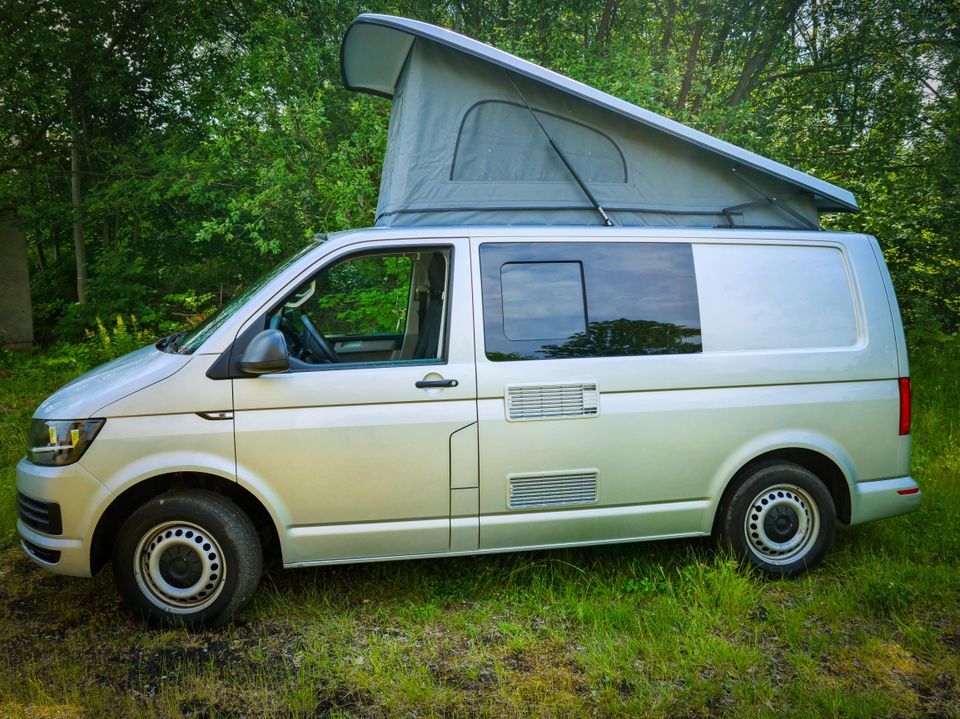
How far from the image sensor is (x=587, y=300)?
4352 mm

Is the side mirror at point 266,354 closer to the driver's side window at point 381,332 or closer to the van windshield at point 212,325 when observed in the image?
the driver's side window at point 381,332

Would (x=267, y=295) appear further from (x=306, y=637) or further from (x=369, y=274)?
(x=369, y=274)

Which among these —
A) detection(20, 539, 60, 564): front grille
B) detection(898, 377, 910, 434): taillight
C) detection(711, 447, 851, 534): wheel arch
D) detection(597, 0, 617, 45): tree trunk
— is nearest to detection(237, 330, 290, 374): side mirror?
detection(20, 539, 60, 564): front grille

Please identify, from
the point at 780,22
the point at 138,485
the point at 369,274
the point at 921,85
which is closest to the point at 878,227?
the point at 921,85

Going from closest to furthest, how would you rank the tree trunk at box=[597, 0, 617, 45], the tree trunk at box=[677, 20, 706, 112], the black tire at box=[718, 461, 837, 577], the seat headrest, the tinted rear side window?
the tinted rear side window < the seat headrest < the black tire at box=[718, 461, 837, 577] < the tree trunk at box=[677, 20, 706, 112] < the tree trunk at box=[597, 0, 617, 45]

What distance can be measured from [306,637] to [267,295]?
5.86ft

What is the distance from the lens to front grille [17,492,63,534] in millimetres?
3896

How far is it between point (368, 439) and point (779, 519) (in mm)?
2517

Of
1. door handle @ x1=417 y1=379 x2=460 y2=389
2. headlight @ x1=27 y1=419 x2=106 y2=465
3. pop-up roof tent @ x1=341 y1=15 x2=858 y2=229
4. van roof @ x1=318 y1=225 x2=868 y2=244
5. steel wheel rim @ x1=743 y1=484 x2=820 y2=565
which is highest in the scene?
pop-up roof tent @ x1=341 y1=15 x2=858 y2=229

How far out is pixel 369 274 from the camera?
374 inches

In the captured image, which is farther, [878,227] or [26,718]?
[878,227]

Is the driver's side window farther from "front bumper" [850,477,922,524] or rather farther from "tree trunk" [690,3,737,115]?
"tree trunk" [690,3,737,115]

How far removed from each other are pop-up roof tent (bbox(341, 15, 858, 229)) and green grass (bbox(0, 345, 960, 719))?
84.3 inches

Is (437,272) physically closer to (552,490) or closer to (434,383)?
(434,383)
